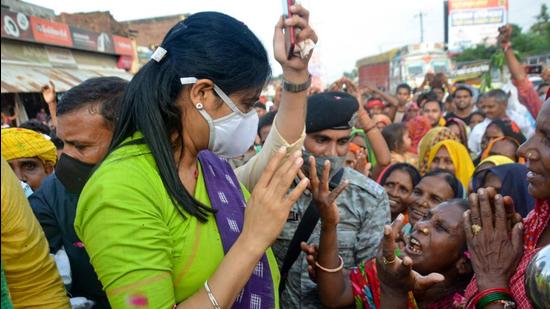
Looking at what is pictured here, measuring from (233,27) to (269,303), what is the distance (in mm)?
906

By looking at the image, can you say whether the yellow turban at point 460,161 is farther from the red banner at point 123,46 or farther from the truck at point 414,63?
the red banner at point 123,46

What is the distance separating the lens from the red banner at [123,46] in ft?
73.3

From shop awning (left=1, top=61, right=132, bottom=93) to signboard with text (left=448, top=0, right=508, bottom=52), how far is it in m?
32.9

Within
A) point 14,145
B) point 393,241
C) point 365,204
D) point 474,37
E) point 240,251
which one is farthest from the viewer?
point 474,37

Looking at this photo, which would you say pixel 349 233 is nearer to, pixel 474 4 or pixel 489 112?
pixel 489 112

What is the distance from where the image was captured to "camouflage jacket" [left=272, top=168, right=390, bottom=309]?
6.98ft

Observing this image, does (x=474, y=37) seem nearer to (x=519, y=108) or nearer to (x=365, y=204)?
(x=519, y=108)

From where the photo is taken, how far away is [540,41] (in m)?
40.5

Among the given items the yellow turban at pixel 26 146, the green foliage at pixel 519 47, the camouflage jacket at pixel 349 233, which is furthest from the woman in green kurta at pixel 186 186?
the green foliage at pixel 519 47

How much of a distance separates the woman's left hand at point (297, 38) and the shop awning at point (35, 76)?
1313 centimetres

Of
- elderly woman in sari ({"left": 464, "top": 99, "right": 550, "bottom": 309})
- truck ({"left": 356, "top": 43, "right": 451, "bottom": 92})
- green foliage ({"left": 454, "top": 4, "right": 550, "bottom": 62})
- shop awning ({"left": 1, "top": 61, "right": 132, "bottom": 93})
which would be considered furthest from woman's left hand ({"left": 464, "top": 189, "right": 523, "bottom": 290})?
green foliage ({"left": 454, "top": 4, "right": 550, "bottom": 62})

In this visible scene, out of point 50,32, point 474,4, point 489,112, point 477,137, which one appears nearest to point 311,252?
point 477,137

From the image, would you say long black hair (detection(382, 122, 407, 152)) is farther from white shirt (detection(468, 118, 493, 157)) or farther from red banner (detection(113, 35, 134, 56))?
red banner (detection(113, 35, 134, 56))

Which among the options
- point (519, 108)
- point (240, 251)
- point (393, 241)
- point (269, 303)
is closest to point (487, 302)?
point (393, 241)
